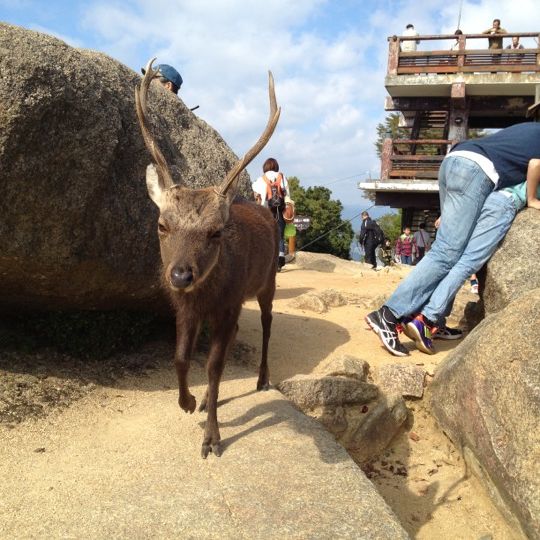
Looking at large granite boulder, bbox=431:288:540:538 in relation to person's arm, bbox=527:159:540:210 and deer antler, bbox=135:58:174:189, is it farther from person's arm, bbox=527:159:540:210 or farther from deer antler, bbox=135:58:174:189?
deer antler, bbox=135:58:174:189

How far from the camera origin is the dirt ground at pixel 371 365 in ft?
14.2

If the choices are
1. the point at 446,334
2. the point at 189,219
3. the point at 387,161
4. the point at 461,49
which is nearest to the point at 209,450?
the point at 189,219

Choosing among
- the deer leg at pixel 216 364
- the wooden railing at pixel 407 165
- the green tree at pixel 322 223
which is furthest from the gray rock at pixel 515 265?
the green tree at pixel 322 223

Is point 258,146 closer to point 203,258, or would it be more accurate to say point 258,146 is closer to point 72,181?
point 203,258

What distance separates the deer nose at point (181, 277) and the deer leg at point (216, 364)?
2.84ft

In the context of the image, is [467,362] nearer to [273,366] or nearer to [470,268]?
[470,268]

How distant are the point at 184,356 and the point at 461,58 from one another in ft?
58.5

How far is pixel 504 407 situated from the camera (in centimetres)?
398

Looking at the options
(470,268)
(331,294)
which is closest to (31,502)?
(470,268)

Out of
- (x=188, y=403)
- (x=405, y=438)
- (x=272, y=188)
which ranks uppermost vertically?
(x=272, y=188)

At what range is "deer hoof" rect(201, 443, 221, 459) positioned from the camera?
12.6ft

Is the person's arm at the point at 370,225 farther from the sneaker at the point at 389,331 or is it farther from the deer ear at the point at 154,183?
the deer ear at the point at 154,183

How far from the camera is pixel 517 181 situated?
607cm

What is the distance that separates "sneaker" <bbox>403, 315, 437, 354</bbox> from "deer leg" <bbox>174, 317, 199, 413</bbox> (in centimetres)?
298
